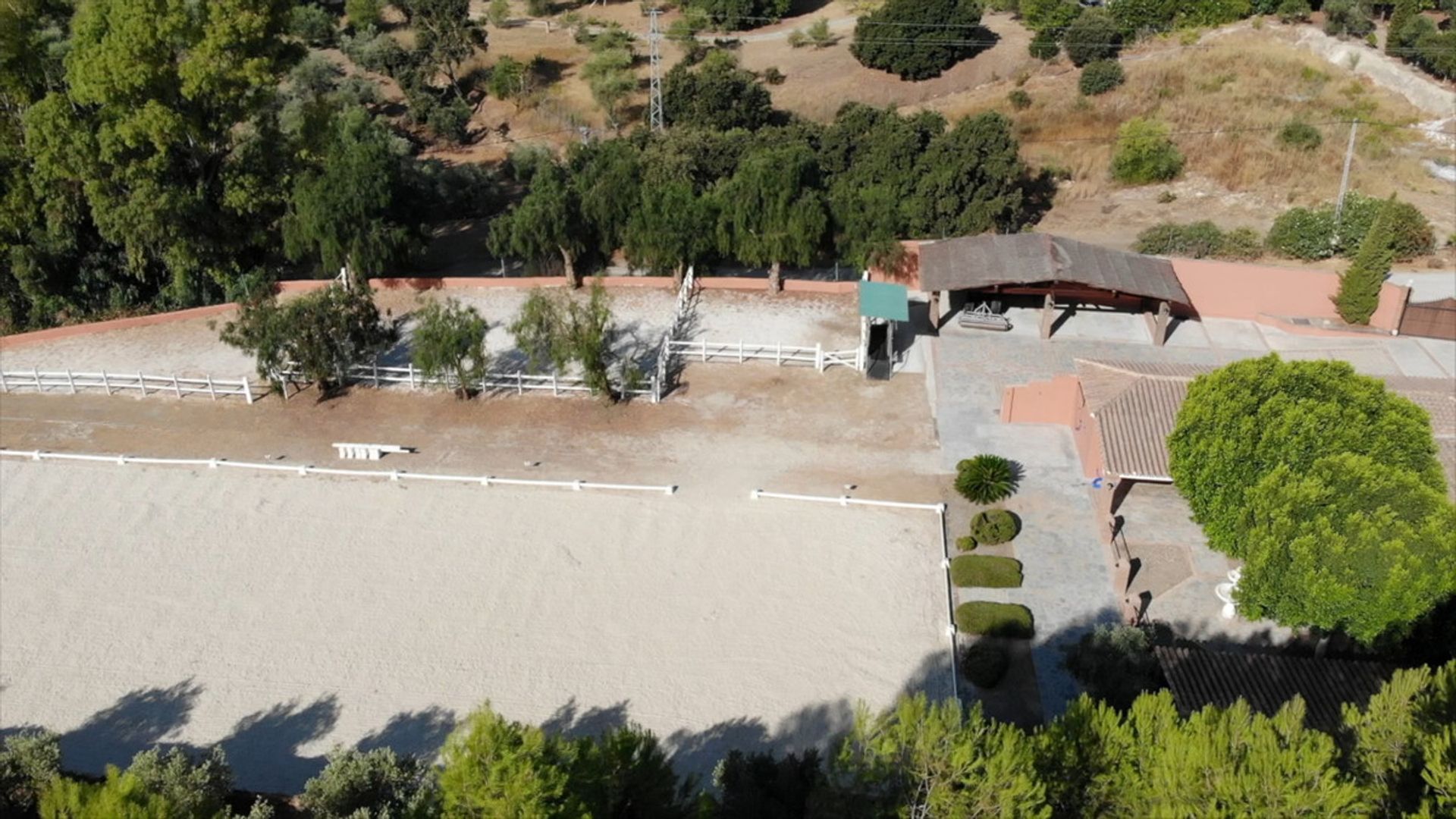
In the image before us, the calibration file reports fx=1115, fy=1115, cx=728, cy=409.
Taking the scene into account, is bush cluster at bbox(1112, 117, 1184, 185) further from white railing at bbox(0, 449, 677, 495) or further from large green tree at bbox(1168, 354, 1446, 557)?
white railing at bbox(0, 449, 677, 495)

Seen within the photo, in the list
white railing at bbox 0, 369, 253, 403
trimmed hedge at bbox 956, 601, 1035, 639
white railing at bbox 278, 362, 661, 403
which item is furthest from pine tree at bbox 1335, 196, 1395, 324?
white railing at bbox 0, 369, 253, 403

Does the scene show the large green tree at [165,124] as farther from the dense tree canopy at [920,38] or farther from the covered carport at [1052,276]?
the dense tree canopy at [920,38]

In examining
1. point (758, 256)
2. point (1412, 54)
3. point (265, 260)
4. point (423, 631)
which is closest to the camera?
point (423, 631)

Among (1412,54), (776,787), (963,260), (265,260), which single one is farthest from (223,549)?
(1412,54)

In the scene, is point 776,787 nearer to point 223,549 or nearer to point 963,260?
point 223,549

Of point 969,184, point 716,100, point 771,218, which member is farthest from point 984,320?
point 716,100

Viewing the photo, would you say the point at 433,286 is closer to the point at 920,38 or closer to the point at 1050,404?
the point at 1050,404

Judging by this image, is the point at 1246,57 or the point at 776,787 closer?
the point at 776,787
